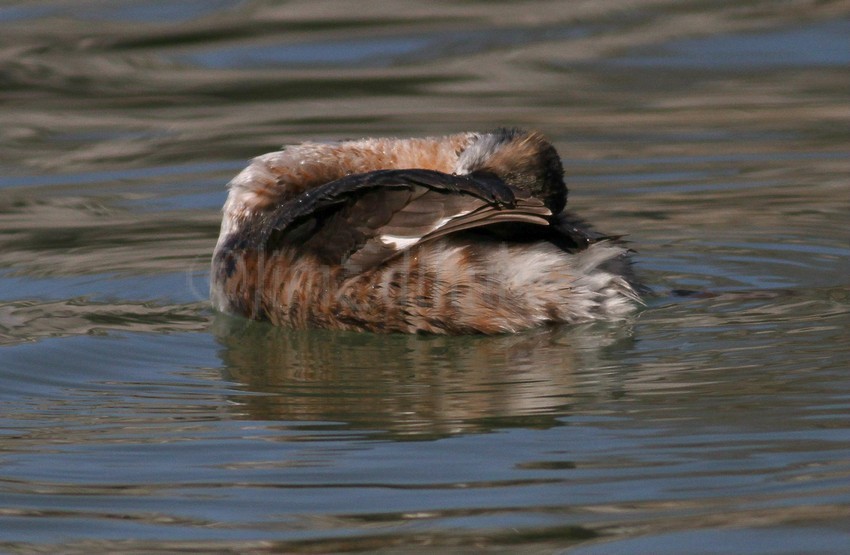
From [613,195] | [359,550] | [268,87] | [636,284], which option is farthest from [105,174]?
[359,550]

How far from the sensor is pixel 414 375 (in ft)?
17.7

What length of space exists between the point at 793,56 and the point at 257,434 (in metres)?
7.78

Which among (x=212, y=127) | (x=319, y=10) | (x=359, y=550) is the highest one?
(x=319, y=10)

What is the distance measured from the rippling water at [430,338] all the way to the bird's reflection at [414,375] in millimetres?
17

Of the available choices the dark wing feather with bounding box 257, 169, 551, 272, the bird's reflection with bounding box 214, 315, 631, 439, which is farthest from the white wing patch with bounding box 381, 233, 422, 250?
the bird's reflection with bounding box 214, 315, 631, 439

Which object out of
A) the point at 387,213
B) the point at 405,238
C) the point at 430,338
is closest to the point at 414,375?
the point at 430,338

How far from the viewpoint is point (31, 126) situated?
412 inches

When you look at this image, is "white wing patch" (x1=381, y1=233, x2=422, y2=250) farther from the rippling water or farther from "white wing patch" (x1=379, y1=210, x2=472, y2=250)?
the rippling water

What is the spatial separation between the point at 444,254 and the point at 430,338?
355mm

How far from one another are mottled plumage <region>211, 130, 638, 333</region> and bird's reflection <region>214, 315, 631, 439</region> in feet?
0.30

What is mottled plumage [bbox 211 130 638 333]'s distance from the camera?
18.7 ft

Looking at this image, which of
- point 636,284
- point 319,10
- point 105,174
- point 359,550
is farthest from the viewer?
point 319,10

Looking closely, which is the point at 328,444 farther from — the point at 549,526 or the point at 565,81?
the point at 565,81

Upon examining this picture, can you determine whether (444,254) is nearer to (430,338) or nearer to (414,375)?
(430,338)
